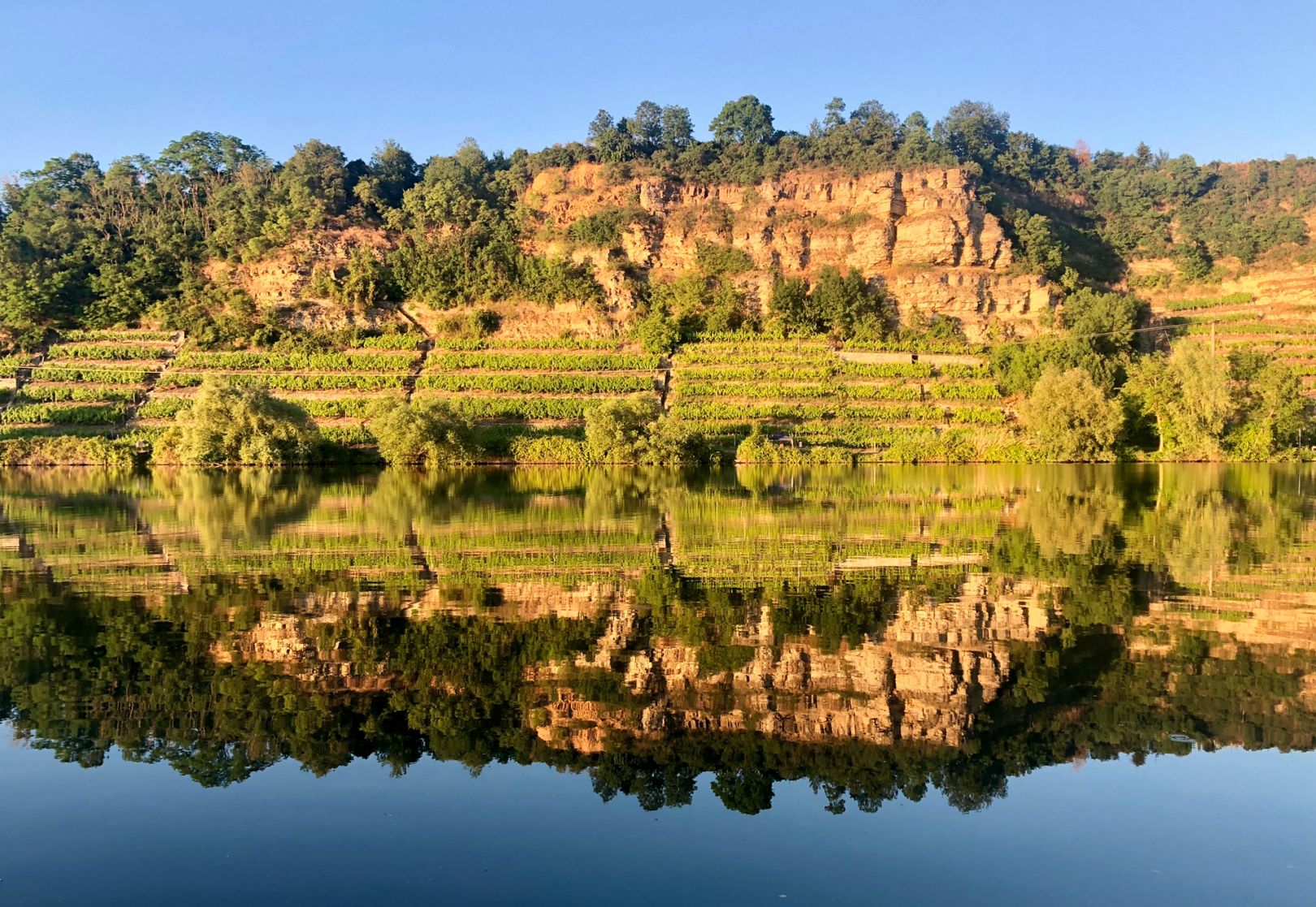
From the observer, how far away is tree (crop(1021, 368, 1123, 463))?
162 feet

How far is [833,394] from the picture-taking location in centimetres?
5922

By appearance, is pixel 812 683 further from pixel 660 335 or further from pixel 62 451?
pixel 660 335

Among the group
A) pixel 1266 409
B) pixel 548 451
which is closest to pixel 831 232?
pixel 1266 409

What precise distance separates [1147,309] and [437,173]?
64.6 meters

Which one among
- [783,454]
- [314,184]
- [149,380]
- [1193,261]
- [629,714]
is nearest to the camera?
[629,714]

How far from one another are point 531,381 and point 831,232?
32594 mm

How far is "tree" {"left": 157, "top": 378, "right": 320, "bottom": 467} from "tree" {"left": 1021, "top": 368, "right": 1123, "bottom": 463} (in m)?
42.1

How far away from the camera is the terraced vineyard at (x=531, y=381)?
56906 millimetres

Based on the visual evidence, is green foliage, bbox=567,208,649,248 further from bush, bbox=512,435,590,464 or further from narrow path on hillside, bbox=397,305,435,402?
bush, bbox=512,435,590,464

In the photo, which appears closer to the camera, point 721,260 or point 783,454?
point 783,454

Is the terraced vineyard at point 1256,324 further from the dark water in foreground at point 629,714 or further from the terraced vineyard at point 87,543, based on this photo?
the terraced vineyard at point 87,543

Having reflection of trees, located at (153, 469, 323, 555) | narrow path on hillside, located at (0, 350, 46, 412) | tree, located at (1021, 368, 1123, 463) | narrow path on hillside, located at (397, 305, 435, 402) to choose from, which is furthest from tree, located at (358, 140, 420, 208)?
tree, located at (1021, 368, 1123, 463)

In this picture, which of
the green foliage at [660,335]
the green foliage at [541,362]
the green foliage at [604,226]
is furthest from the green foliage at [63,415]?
the green foliage at [604,226]

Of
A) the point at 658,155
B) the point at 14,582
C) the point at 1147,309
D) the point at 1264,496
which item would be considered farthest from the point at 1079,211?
the point at 14,582
